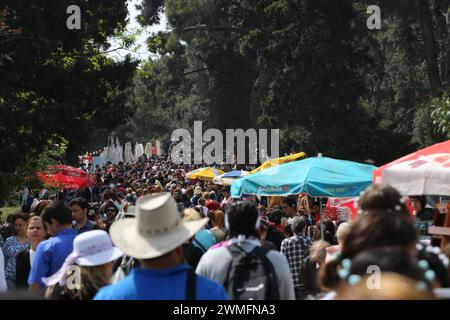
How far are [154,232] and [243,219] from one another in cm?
178

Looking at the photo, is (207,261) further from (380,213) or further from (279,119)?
(279,119)

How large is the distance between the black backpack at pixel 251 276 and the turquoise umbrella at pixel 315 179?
554 centimetres

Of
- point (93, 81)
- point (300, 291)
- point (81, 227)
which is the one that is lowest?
point (300, 291)

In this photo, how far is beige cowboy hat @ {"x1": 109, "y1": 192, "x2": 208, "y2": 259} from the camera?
3.54m

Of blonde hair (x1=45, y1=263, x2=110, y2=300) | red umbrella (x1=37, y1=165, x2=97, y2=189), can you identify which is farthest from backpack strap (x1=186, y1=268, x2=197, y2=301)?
red umbrella (x1=37, y1=165, x2=97, y2=189)

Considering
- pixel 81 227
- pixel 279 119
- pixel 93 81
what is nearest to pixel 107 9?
pixel 93 81

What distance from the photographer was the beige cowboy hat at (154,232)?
3545 millimetres

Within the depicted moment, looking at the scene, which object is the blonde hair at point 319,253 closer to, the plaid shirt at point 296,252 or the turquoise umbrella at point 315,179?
the plaid shirt at point 296,252

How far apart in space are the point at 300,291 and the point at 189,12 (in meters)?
37.0

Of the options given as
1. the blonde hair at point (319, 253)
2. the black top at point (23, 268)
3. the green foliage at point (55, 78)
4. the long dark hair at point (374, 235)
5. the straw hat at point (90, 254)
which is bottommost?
the black top at point (23, 268)

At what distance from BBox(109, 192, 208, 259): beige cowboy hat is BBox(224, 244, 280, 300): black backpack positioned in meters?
1.27

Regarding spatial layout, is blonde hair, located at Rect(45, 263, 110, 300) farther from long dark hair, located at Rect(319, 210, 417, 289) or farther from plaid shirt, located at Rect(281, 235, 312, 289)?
plaid shirt, located at Rect(281, 235, 312, 289)

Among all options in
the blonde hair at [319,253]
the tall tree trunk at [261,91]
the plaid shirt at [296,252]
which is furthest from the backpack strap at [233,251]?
the tall tree trunk at [261,91]
